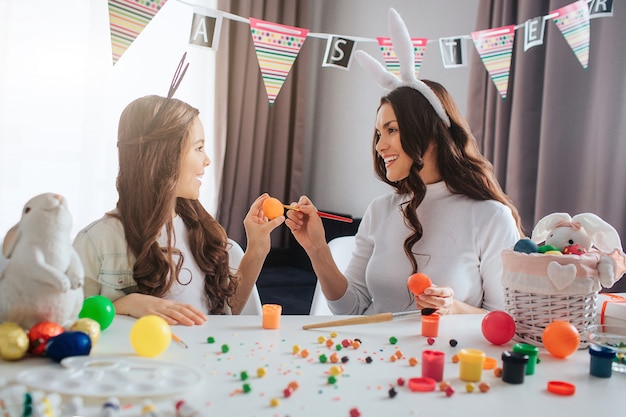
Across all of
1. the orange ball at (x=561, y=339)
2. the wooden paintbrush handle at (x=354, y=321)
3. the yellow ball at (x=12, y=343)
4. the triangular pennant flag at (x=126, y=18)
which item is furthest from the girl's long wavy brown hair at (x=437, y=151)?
the yellow ball at (x=12, y=343)

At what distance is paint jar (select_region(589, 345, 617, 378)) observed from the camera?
3.27ft

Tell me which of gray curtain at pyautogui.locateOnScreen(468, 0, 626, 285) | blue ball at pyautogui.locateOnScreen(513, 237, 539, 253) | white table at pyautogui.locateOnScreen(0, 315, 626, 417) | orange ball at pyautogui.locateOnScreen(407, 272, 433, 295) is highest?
gray curtain at pyautogui.locateOnScreen(468, 0, 626, 285)

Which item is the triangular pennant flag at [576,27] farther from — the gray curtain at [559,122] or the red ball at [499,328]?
the red ball at [499,328]

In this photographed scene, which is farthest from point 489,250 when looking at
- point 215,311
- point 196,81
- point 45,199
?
point 196,81

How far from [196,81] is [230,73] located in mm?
306

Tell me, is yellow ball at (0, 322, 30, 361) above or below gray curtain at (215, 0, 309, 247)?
below

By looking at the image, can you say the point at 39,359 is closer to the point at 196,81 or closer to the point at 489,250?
the point at 489,250

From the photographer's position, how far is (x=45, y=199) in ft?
3.14

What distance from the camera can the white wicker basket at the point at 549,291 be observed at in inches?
44.8

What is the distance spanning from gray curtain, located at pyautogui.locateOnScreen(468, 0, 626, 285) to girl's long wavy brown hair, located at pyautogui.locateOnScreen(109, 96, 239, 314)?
1535 mm

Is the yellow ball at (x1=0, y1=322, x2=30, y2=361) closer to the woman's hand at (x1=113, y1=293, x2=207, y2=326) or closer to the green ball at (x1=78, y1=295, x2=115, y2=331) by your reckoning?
the green ball at (x1=78, y1=295, x2=115, y2=331)

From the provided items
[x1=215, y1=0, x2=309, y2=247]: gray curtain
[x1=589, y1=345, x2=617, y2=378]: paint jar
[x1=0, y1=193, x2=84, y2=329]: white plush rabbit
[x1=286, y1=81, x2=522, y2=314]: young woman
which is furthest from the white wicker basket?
[x1=215, y1=0, x2=309, y2=247]: gray curtain

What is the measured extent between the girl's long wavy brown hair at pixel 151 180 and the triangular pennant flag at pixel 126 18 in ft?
1.70

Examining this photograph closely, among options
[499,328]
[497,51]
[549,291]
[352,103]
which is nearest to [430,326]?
[499,328]
